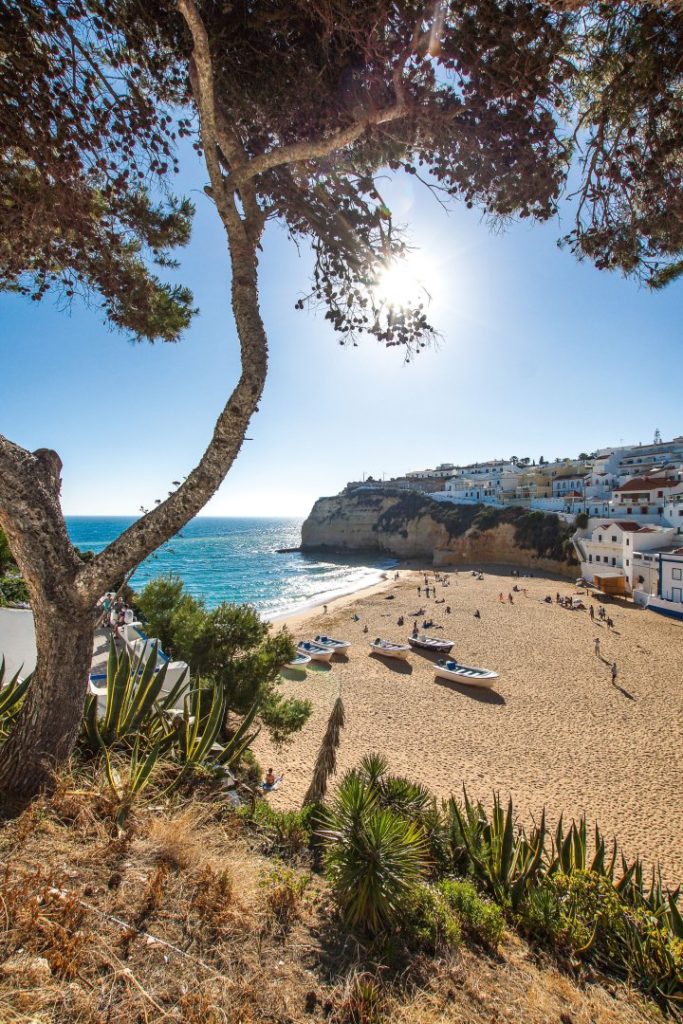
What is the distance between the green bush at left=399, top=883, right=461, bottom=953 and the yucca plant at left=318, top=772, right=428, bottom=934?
0.08 meters

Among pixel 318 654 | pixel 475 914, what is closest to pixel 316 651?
pixel 318 654

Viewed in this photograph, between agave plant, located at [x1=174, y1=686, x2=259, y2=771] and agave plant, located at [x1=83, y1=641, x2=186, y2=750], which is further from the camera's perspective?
agave plant, located at [x1=174, y1=686, x2=259, y2=771]

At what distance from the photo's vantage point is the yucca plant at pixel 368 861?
3127 millimetres

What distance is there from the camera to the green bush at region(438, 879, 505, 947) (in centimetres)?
341

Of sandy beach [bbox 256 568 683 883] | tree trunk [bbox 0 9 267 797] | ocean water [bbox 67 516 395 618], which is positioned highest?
tree trunk [bbox 0 9 267 797]

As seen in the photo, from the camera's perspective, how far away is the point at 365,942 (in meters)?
2.96

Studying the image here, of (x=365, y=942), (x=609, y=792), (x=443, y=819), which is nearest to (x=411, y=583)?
(x=609, y=792)

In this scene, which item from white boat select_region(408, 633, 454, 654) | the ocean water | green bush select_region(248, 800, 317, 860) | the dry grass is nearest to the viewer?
the dry grass

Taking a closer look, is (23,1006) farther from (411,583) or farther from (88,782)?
(411,583)

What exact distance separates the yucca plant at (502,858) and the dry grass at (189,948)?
0.76m

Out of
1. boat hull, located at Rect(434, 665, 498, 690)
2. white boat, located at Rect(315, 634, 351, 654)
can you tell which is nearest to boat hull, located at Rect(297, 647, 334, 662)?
white boat, located at Rect(315, 634, 351, 654)

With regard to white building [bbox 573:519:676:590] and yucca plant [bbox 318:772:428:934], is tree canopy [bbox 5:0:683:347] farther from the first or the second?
white building [bbox 573:519:676:590]

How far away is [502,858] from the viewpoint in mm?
4648

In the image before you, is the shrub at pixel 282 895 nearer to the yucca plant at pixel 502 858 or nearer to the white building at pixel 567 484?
the yucca plant at pixel 502 858
